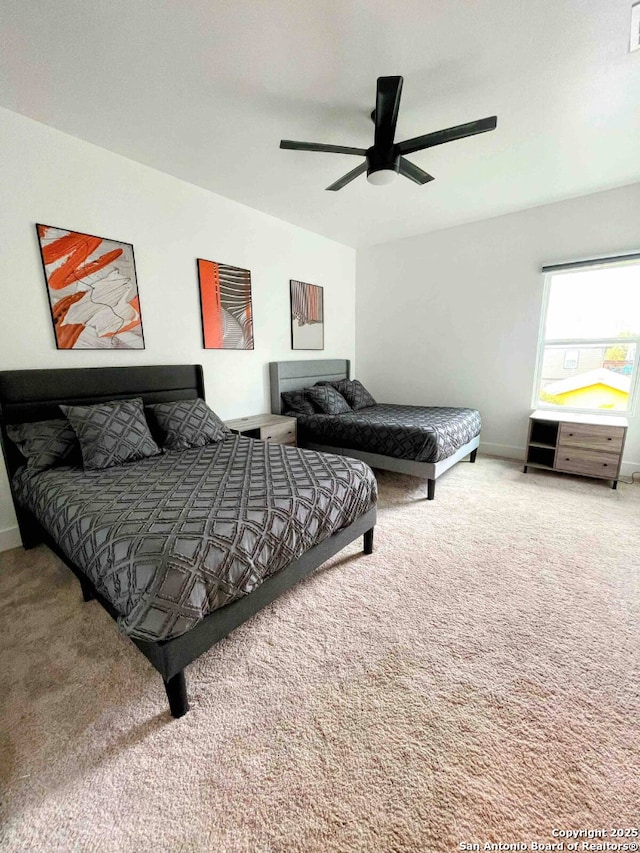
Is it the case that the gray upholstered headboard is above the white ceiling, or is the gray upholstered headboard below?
below

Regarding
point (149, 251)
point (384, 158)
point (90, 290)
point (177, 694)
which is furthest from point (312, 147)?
point (177, 694)

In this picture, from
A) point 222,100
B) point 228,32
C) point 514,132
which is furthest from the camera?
point 514,132

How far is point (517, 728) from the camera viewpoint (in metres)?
1.21

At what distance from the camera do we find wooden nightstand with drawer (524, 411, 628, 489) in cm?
321

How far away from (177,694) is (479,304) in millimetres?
4580

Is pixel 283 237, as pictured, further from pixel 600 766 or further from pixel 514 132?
pixel 600 766

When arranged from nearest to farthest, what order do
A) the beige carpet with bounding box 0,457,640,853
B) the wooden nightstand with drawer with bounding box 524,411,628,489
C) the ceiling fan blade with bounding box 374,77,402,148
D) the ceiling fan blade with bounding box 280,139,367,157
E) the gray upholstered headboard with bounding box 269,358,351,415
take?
the beige carpet with bounding box 0,457,640,853, the ceiling fan blade with bounding box 374,77,402,148, the ceiling fan blade with bounding box 280,139,367,157, the wooden nightstand with drawer with bounding box 524,411,628,489, the gray upholstered headboard with bounding box 269,358,351,415

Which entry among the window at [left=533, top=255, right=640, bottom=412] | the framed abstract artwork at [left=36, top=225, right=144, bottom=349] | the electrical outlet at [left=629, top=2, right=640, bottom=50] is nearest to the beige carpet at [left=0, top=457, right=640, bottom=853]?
the framed abstract artwork at [left=36, top=225, right=144, bottom=349]

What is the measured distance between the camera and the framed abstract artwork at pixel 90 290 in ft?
7.88

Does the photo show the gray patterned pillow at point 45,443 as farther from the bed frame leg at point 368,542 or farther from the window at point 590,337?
the window at point 590,337

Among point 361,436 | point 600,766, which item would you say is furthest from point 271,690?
point 361,436

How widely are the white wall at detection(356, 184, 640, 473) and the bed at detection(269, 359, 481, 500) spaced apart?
608 millimetres

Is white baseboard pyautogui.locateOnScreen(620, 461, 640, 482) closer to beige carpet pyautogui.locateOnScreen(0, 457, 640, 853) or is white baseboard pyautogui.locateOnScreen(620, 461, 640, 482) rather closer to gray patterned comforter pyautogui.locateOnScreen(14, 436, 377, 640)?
beige carpet pyautogui.locateOnScreen(0, 457, 640, 853)

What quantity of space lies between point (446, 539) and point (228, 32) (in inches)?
122
